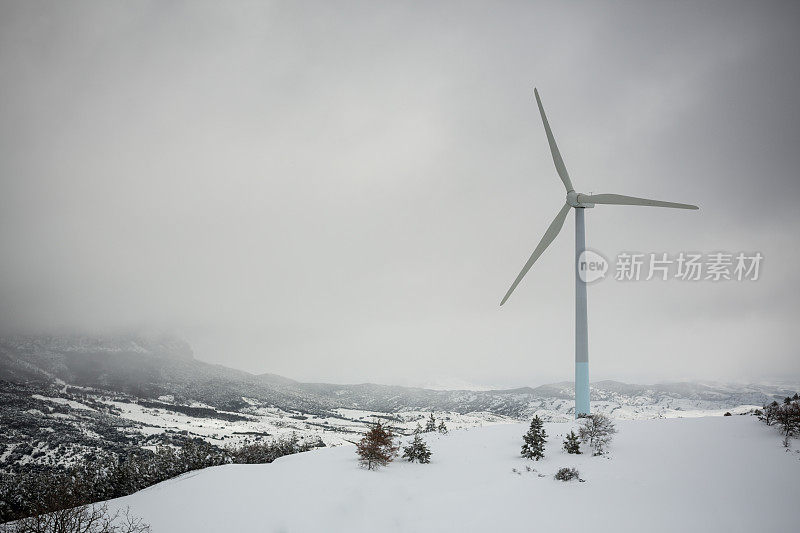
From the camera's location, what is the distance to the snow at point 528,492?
57.5 feet

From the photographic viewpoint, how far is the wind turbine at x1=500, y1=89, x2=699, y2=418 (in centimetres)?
3359

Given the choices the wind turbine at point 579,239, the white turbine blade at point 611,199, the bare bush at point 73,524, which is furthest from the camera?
the white turbine blade at point 611,199

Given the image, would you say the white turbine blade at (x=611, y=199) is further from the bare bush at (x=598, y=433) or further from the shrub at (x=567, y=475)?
the shrub at (x=567, y=475)

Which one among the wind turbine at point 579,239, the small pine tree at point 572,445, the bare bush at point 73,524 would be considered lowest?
the bare bush at point 73,524

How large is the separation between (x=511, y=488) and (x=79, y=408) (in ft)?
776

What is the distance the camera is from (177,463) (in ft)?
182

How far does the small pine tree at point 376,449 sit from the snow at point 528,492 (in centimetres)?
94

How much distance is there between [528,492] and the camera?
21219 mm

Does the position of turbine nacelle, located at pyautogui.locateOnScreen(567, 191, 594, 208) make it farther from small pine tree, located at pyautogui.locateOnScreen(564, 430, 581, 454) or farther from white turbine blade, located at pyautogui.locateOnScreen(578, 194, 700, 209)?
small pine tree, located at pyautogui.locateOnScreen(564, 430, 581, 454)

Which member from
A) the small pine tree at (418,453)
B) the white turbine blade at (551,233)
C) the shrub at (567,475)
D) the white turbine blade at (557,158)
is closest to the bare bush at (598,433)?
the shrub at (567,475)

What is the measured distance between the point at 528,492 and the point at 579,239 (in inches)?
1020

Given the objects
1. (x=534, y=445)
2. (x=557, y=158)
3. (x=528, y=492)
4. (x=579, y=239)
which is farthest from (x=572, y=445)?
(x=557, y=158)

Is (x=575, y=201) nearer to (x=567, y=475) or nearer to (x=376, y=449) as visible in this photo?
(x=567, y=475)

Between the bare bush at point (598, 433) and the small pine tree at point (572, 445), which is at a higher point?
the bare bush at point (598, 433)
